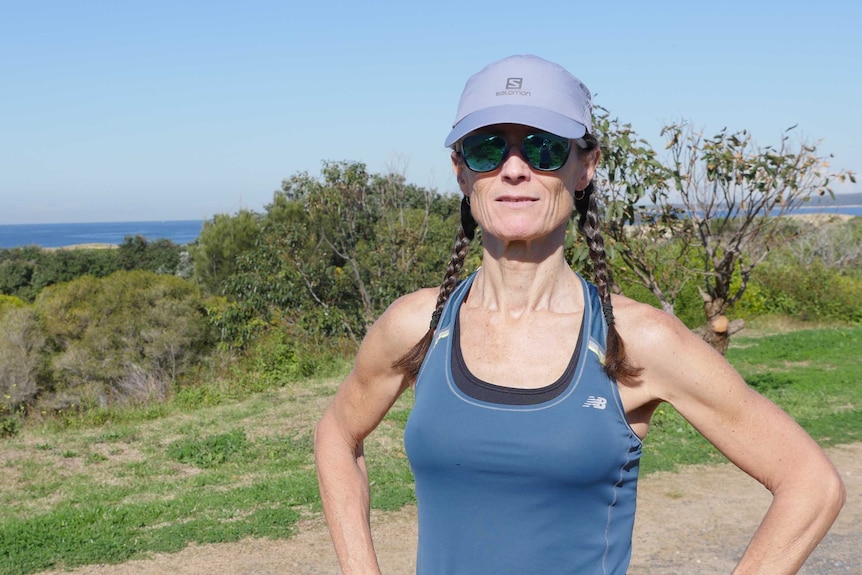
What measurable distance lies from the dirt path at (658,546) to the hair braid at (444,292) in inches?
146

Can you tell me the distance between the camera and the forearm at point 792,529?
1488 mm

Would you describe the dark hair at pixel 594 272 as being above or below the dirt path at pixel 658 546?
above

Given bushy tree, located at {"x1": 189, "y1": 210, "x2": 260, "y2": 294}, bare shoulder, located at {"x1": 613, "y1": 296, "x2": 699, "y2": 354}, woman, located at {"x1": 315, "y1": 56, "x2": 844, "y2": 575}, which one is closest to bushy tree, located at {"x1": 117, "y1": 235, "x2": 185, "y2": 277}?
bushy tree, located at {"x1": 189, "y1": 210, "x2": 260, "y2": 294}

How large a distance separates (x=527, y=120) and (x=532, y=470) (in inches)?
24.4

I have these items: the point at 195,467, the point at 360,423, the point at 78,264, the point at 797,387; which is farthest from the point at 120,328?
the point at 360,423

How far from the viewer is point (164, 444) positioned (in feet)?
27.6

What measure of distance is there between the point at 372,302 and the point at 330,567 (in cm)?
922

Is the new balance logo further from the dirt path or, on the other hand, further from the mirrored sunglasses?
the dirt path

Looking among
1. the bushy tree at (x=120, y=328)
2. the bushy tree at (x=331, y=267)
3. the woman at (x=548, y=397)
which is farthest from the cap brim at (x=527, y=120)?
the bushy tree at (x=120, y=328)

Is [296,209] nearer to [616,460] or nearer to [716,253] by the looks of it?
[716,253]

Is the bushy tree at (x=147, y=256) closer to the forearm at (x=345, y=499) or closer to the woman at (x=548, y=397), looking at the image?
the forearm at (x=345, y=499)

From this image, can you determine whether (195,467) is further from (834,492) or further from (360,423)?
(834,492)

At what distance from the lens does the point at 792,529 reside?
1487 millimetres

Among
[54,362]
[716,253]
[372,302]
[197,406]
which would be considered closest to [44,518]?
[197,406]
